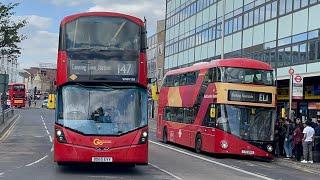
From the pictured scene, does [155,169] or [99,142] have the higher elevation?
[99,142]

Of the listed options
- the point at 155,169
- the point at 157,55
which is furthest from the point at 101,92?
the point at 157,55

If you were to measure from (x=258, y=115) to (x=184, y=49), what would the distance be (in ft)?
121

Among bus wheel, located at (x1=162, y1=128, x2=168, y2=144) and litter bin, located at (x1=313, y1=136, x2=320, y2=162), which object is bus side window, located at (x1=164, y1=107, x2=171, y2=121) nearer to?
bus wheel, located at (x1=162, y1=128, x2=168, y2=144)

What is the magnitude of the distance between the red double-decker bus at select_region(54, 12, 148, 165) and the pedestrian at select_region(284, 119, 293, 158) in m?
10.4

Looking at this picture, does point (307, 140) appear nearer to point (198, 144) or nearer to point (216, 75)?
point (216, 75)

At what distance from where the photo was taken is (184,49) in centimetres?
5962

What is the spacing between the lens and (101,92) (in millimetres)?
15781

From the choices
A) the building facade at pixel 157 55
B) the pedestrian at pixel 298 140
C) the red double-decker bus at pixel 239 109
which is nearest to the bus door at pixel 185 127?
the red double-decker bus at pixel 239 109

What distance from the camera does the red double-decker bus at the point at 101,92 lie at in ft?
50.5

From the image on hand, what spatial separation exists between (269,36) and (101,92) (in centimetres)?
2412

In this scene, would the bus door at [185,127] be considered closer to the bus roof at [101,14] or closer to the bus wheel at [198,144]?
the bus wheel at [198,144]

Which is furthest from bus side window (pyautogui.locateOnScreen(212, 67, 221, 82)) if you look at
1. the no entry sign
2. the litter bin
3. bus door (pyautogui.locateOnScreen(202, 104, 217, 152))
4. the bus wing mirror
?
the litter bin

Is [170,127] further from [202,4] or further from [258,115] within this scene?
[202,4]

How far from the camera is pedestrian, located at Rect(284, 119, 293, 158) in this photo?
80.2ft
